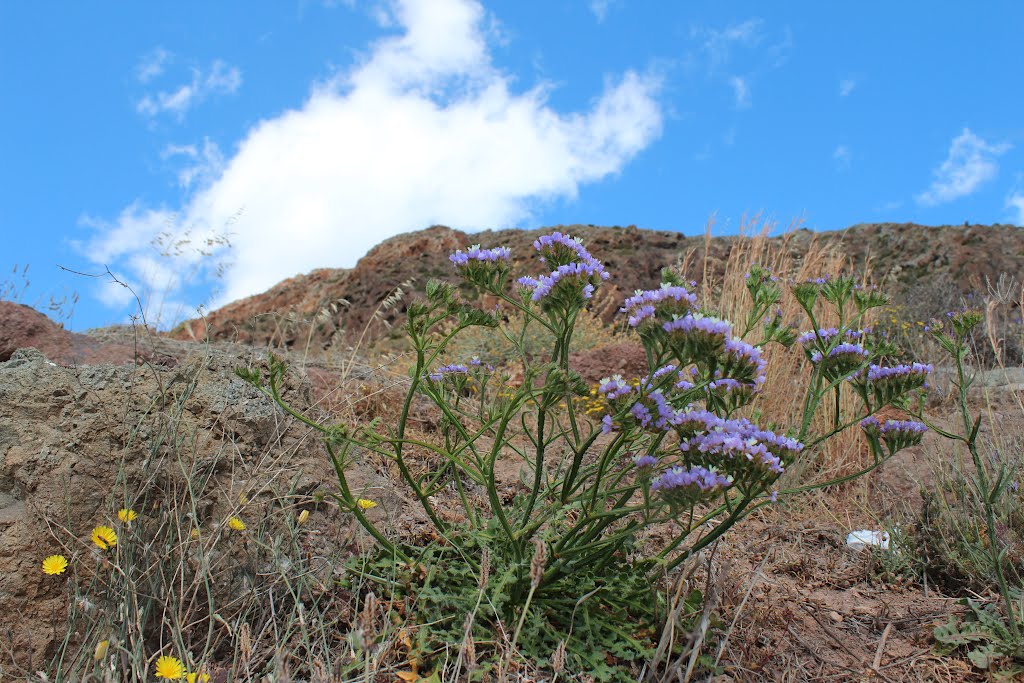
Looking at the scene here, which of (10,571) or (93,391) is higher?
(93,391)

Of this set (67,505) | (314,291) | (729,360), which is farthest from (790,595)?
(314,291)

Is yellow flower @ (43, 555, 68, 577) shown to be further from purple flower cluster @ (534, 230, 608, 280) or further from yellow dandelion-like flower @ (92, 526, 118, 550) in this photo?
purple flower cluster @ (534, 230, 608, 280)

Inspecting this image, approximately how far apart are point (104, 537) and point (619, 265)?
9.92 metres

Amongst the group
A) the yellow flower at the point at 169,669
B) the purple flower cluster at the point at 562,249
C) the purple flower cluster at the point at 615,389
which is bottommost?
the yellow flower at the point at 169,669

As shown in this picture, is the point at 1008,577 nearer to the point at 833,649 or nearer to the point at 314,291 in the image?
the point at 833,649

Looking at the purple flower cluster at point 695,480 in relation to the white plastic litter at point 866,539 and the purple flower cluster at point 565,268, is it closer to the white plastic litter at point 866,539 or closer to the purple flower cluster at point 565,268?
the purple flower cluster at point 565,268

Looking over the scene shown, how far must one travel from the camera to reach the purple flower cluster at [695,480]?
1.94 m

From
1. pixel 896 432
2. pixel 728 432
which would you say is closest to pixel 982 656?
pixel 896 432

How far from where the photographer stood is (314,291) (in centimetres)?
1661

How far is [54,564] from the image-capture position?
7.64 feet

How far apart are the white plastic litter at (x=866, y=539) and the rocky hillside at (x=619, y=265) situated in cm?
614

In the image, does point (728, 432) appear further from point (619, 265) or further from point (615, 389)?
point (619, 265)

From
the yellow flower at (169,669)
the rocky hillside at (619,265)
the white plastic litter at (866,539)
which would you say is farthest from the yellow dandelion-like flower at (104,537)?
the rocky hillside at (619,265)

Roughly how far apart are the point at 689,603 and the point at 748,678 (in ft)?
0.96
